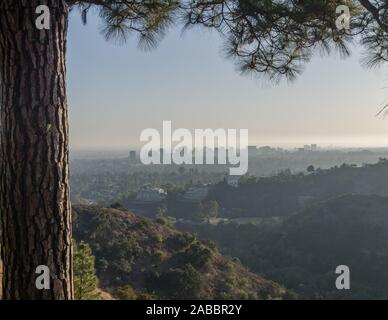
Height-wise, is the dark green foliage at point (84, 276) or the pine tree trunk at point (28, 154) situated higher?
the pine tree trunk at point (28, 154)

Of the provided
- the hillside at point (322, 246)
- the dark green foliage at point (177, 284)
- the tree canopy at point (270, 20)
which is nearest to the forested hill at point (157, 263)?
the dark green foliage at point (177, 284)

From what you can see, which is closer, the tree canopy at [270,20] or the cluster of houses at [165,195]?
the tree canopy at [270,20]

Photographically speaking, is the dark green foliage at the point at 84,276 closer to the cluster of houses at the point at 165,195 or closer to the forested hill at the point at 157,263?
the forested hill at the point at 157,263

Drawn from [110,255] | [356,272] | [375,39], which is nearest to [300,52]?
[375,39]

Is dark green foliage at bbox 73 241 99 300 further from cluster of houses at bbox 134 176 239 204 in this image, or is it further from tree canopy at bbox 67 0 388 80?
cluster of houses at bbox 134 176 239 204

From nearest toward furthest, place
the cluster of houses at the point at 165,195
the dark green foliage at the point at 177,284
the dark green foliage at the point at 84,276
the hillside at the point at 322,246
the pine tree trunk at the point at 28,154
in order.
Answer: the pine tree trunk at the point at 28,154
the dark green foliage at the point at 84,276
the dark green foliage at the point at 177,284
the hillside at the point at 322,246
the cluster of houses at the point at 165,195

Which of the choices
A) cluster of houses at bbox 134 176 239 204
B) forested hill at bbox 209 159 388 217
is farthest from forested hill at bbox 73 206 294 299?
forested hill at bbox 209 159 388 217

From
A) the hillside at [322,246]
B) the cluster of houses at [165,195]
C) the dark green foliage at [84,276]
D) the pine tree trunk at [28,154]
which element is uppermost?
the pine tree trunk at [28,154]

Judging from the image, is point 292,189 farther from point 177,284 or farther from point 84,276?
point 84,276
